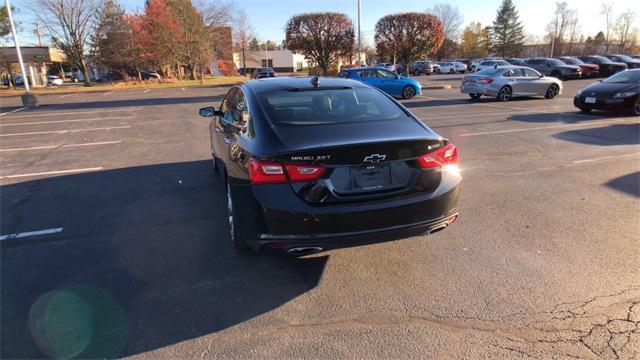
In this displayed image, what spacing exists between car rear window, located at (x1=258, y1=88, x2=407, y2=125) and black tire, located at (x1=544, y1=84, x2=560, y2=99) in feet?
55.2

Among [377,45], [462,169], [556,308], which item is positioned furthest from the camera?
[377,45]

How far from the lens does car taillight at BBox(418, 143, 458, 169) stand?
10.3ft

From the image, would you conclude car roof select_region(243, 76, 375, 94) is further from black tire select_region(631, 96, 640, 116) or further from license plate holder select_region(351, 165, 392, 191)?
black tire select_region(631, 96, 640, 116)

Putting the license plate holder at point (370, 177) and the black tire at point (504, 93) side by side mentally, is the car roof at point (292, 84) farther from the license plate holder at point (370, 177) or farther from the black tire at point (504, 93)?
the black tire at point (504, 93)

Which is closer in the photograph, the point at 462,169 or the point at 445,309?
the point at 445,309

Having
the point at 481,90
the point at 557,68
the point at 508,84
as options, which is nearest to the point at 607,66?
the point at 557,68

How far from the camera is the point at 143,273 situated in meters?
3.46

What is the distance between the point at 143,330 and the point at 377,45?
3207 cm

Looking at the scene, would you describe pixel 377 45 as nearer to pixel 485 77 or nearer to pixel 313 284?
pixel 485 77

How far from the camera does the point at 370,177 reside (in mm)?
2973

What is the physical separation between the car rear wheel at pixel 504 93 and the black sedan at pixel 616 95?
4286 millimetres

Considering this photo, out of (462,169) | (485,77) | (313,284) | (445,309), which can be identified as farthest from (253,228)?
(485,77)

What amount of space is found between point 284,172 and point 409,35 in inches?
1201

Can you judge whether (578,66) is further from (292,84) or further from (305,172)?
(305,172)
